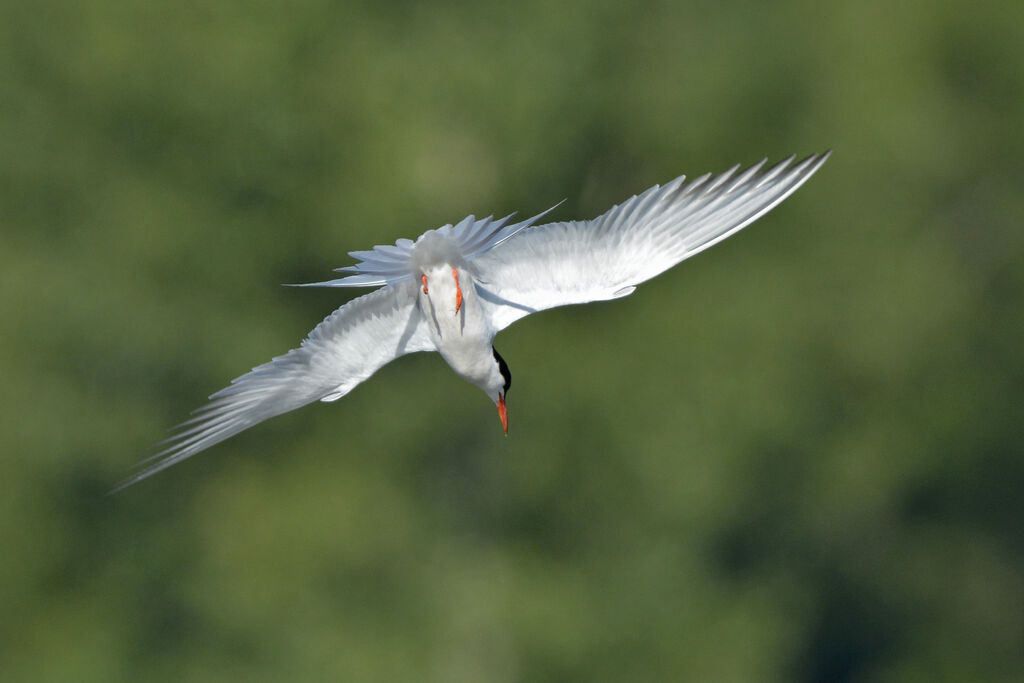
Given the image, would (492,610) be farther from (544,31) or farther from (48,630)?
(544,31)

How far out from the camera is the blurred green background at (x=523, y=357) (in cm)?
688

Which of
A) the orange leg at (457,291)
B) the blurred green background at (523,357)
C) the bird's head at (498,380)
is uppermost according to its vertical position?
the blurred green background at (523,357)

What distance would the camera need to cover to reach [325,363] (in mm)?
2795

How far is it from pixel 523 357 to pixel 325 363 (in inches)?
177

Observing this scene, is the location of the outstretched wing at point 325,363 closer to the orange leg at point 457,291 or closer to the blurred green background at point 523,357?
the orange leg at point 457,291

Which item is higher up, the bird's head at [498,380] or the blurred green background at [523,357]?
the blurred green background at [523,357]

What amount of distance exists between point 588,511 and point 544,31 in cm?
290

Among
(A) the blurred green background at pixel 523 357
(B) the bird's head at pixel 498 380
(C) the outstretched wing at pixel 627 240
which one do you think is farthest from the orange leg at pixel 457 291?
(A) the blurred green background at pixel 523 357

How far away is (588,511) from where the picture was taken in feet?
23.8

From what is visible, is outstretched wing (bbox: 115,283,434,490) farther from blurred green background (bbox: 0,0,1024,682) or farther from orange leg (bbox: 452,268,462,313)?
blurred green background (bbox: 0,0,1024,682)

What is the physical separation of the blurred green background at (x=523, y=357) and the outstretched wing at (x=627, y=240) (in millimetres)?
4221

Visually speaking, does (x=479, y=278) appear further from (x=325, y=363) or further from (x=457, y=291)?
(x=325, y=363)

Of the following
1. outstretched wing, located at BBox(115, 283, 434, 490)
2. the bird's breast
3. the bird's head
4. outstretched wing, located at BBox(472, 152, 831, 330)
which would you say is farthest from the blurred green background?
outstretched wing, located at BBox(472, 152, 831, 330)

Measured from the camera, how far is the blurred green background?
22.6ft
